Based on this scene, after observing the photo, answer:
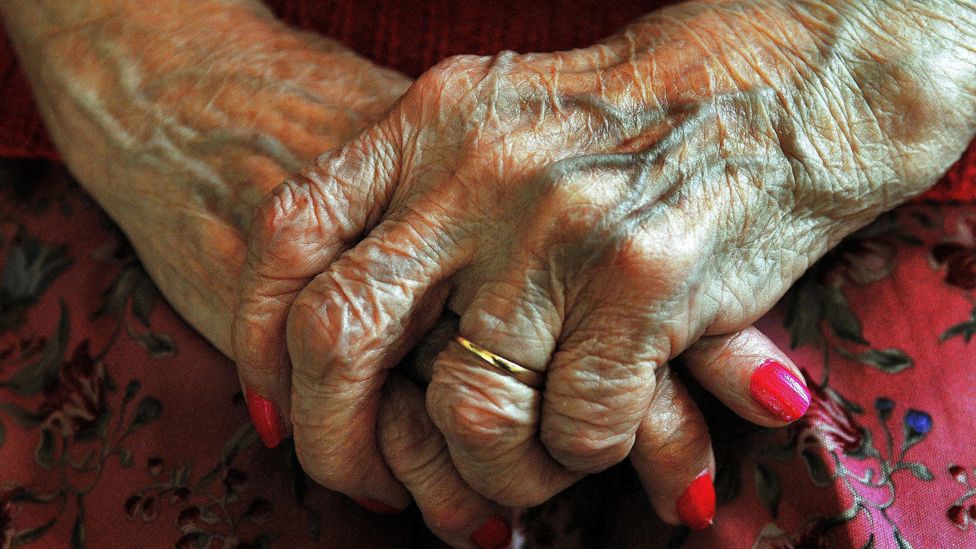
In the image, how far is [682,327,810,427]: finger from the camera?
2.57 feet

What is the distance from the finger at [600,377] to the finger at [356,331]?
139 mm

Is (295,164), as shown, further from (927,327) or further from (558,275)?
(927,327)

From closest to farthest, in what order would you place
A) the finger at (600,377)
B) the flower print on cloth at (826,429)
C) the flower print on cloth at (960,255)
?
1. the finger at (600,377)
2. the flower print on cloth at (826,429)
3. the flower print on cloth at (960,255)

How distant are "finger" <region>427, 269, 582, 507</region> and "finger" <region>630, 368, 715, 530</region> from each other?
0.12 meters

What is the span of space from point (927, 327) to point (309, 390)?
25.6 inches

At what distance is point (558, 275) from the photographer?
74 cm

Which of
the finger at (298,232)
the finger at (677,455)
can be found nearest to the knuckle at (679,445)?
the finger at (677,455)

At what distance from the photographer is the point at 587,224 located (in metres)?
0.72

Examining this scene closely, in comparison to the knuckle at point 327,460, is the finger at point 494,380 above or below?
above

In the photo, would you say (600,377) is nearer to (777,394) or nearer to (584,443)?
(584,443)

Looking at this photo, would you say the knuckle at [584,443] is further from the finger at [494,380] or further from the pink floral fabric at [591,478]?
the pink floral fabric at [591,478]

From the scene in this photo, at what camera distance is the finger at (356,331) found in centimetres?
74

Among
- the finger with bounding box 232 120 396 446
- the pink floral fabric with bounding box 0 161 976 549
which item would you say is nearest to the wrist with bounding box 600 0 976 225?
the pink floral fabric with bounding box 0 161 976 549

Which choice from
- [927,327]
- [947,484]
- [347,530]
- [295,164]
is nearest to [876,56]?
[927,327]
